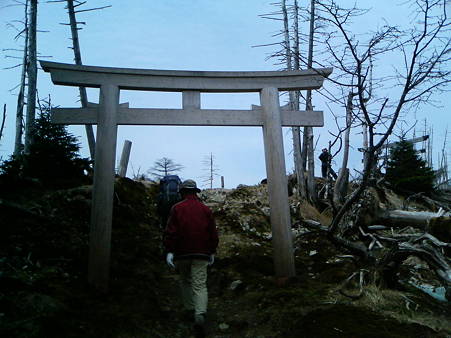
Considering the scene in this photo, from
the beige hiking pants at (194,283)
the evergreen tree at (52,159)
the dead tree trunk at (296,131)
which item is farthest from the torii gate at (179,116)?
the dead tree trunk at (296,131)

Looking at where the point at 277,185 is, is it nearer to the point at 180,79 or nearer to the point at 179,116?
the point at 179,116

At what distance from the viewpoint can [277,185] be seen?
600 centimetres

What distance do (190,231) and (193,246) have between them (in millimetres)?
187

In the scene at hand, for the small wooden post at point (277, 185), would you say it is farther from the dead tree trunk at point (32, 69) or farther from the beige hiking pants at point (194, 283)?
the dead tree trunk at point (32, 69)

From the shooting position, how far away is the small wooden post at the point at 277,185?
5805 millimetres

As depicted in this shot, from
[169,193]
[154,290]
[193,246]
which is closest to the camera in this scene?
[193,246]

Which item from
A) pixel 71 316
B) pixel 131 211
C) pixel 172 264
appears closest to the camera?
pixel 71 316

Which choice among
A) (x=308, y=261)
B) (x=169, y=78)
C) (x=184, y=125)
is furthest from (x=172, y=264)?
(x=308, y=261)

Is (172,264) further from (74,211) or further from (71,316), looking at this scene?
(74,211)

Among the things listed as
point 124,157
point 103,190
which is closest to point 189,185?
point 103,190

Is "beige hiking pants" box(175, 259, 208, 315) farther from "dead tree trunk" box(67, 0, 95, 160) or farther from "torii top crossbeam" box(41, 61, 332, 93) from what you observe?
"dead tree trunk" box(67, 0, 95, 160)

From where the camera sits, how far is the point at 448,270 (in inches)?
162

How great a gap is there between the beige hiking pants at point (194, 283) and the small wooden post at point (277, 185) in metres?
1.68

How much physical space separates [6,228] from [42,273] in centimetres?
148
